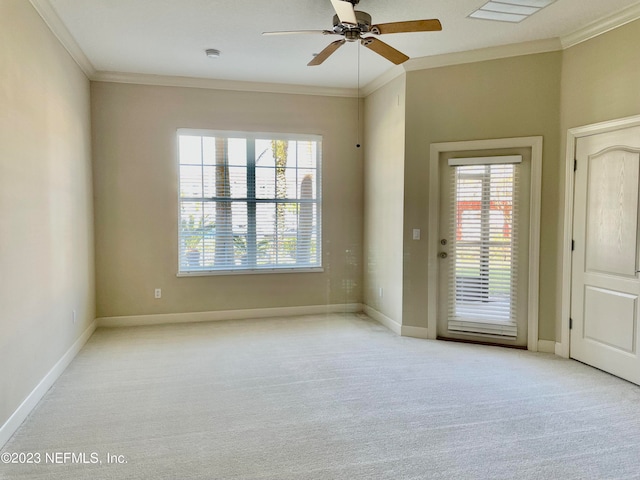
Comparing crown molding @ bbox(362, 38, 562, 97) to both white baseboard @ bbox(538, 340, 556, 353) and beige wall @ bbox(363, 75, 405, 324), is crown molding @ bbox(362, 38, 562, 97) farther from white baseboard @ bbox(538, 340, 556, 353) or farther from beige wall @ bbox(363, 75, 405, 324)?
white baseboard @ bbox(538, 340, 556, 353)

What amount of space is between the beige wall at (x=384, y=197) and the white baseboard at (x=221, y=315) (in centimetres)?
45

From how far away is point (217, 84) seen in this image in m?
5.07

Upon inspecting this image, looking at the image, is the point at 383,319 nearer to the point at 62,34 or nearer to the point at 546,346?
the point at 546,346

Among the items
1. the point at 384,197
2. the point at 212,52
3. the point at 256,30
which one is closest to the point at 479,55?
the point at 384,197

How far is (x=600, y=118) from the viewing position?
356 centimetres

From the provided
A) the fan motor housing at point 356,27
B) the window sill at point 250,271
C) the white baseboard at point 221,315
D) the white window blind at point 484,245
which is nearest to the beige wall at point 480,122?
the white window blind at point 484,245

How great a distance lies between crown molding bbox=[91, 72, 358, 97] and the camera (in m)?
4.78

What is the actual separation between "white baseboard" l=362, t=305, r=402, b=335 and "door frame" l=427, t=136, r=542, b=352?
38 centimetres

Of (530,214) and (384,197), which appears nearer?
(530,214)

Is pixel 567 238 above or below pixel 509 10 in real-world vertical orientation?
below

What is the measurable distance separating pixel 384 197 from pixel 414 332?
1.57 m

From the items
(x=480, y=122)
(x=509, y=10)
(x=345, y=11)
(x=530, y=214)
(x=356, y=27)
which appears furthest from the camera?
(x=480, y=122)

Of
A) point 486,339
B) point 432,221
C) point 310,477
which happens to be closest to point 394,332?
point 486,339

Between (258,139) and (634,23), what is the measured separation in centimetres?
374
